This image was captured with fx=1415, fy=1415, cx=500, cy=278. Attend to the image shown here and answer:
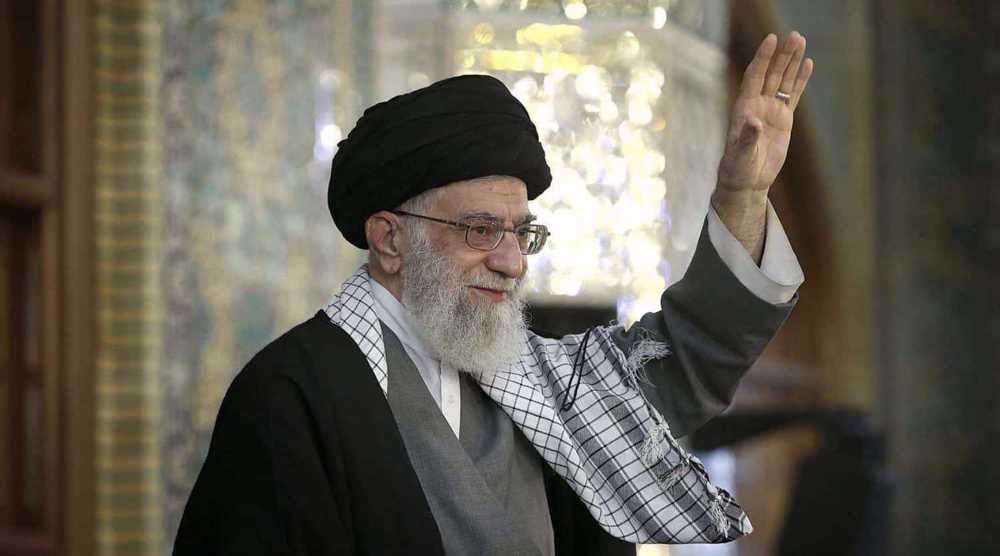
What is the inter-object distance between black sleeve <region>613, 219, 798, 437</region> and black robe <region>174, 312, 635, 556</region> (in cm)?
45

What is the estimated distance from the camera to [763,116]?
2.13 m

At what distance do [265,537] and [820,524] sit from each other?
17.1 feet

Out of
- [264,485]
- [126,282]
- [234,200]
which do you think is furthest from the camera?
[234,200]

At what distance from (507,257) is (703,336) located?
0.33 metres

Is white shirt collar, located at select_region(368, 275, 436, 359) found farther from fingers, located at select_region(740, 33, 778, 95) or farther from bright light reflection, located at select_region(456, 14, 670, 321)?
bright light reflection, located at select_region(456, 14, 670, 321)

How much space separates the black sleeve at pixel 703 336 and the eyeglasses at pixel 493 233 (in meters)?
0.23

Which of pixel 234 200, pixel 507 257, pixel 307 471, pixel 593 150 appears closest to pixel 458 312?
pixel 507 257

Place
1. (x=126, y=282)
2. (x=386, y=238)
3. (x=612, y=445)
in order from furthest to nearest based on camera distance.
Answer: (x=126, y=282), (x=386, y=238), (x=612, y=445)

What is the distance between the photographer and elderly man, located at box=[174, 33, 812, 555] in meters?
2.09

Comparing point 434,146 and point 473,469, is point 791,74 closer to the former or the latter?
point 434,146

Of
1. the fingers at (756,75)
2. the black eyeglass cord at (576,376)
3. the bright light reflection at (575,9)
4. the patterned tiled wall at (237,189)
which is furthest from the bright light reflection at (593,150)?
the fingers at (756,75)

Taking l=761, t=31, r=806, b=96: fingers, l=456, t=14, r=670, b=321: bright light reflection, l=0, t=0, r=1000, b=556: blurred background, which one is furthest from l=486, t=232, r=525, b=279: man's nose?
l=456, t=14, r=670, b=321: bright light reflection

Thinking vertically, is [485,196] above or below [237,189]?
below

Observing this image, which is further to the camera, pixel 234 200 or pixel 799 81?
pixel 234 200
